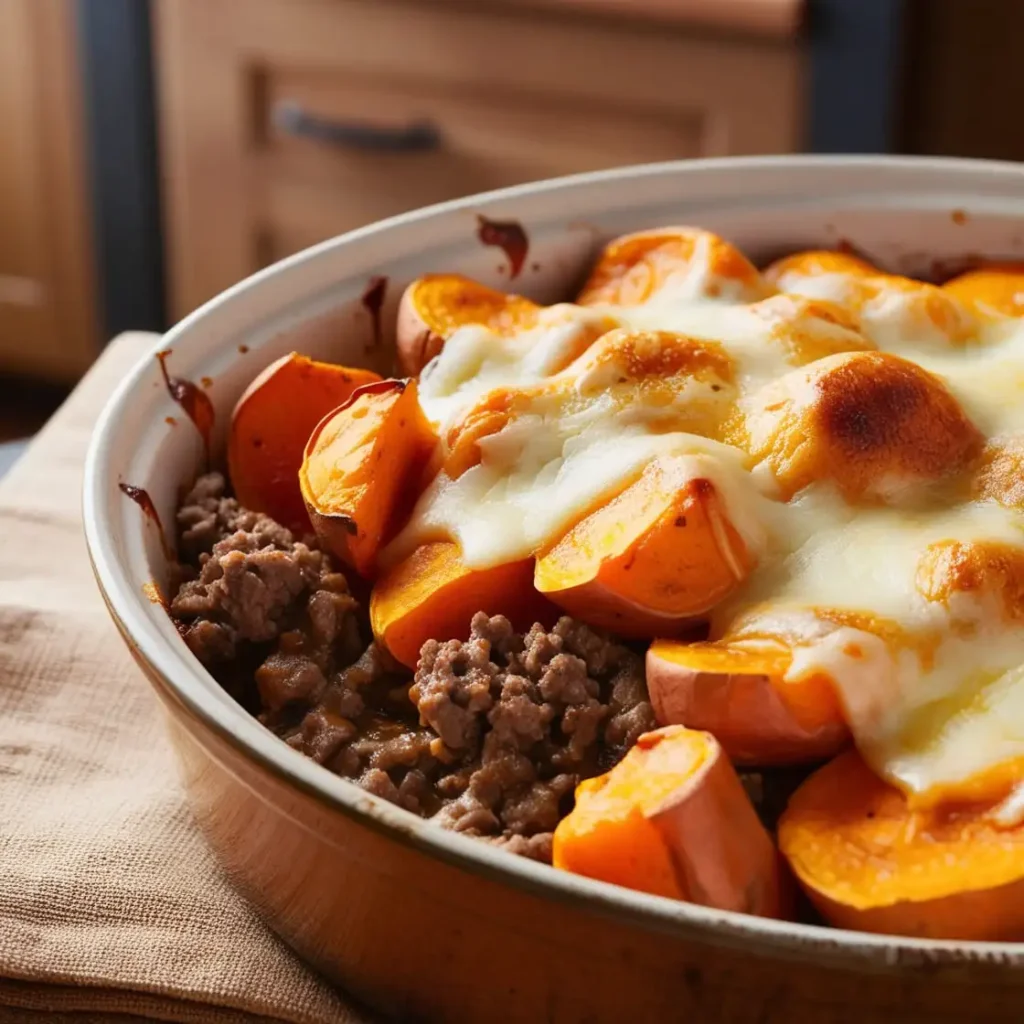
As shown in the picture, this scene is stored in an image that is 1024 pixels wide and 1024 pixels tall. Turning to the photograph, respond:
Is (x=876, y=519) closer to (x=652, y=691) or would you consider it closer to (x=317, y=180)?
(x=652, y=691)

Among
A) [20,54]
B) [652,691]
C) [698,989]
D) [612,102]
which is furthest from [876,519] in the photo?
[20,54]

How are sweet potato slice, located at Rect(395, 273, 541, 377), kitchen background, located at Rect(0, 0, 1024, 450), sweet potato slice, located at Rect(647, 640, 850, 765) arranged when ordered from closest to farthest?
sweet potato slice, located at Rect(647, 640, 850, 765) → sweet potato slice, located at Rect(395, 273, 541, 377) → kitchen background, located at Rect(0, 0, 1024, 450)

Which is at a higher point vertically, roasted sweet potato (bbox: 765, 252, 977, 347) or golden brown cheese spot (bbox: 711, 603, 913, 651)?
roasted sweet potato (bbox: 765, 252, 977, 347)

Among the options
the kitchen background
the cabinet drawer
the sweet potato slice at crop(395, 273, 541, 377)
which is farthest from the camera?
the cabinet drawer

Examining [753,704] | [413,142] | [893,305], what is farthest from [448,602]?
[413,142]

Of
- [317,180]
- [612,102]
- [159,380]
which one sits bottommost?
[317,180]

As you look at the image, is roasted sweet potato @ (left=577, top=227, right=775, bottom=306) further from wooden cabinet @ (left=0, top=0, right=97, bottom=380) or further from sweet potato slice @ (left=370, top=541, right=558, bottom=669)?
wooden cabinet @ (left=0, top=0, right=97, bottom=380)

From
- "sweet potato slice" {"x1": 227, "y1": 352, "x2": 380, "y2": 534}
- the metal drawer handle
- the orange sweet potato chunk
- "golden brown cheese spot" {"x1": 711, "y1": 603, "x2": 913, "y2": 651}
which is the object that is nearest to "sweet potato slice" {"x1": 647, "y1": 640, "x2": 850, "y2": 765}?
"golden brown cheese spot" {"x1": 711, "y1": 603, "x2": 913, "y2": 651}
